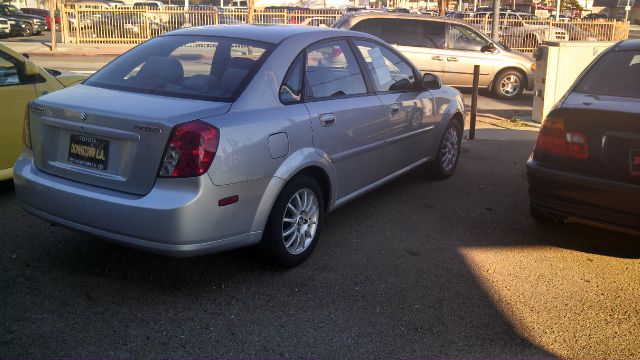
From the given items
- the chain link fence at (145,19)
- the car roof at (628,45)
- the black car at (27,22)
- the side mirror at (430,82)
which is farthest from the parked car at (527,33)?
the black car at (27,22)

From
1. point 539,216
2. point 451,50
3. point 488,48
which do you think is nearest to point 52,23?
point 451,50

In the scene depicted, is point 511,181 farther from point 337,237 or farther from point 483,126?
point 483,126

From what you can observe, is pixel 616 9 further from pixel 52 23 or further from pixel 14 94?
pixel 14 94

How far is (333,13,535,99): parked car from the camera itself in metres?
13.2

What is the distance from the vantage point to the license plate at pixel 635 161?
402 centimetres

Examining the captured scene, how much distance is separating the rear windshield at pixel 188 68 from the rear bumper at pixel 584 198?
2.22m

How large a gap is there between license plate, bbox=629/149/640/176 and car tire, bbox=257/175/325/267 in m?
2.09

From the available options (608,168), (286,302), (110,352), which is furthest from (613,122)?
(110,352)

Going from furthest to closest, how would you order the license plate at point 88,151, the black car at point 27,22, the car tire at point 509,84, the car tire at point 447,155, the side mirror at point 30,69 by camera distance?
the black car at point 27,22 → the car tire at point 509,84 → the car tire at point 447,155 → the side mirror at point 30,69 → the license plate at point 88,151

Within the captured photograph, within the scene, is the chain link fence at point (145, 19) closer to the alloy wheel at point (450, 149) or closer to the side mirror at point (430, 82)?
the alloy wheel at point (450, 149)

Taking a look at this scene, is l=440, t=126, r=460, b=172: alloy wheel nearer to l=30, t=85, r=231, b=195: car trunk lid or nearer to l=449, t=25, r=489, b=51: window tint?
l=30, t=85, r=231, b=195: car trunk lid

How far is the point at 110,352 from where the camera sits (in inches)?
124

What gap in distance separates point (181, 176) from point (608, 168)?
9.26ft

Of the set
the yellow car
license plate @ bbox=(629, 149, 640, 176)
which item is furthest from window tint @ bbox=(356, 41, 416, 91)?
the yellow car
